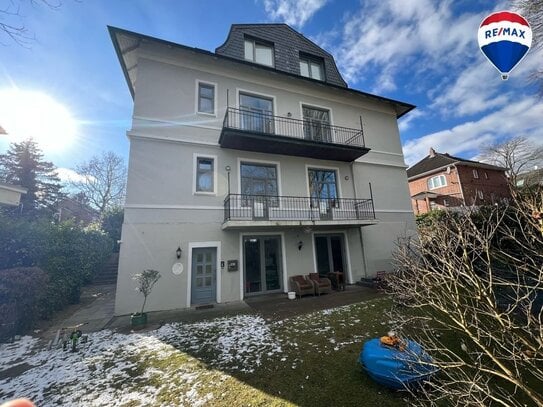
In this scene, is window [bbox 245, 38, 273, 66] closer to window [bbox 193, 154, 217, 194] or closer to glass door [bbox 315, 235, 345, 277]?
window [bbox 193, 154, 217, 194]

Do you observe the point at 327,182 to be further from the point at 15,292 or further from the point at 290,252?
the point at 15,292

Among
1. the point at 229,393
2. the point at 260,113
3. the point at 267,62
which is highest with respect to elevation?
the point at 267,62

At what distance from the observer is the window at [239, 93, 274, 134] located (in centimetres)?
1060

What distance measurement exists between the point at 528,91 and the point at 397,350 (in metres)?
11.8

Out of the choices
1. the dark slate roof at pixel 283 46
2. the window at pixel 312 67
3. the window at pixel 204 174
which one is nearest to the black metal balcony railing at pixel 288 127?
the window at pixel 204 174

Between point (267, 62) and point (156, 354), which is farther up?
point (267, 62)

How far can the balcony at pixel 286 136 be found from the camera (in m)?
9.52

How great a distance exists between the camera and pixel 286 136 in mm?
9953

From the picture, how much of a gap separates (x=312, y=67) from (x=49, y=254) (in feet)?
50.5

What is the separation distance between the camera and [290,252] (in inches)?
405

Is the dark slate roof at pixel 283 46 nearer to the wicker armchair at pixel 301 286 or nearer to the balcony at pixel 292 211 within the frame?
the balcony at pixel 292 211

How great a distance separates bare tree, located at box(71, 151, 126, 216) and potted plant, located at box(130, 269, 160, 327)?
75.4ft

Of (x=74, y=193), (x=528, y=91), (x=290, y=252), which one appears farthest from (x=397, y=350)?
(x=74, y=193)

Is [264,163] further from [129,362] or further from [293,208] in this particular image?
[129,362]
